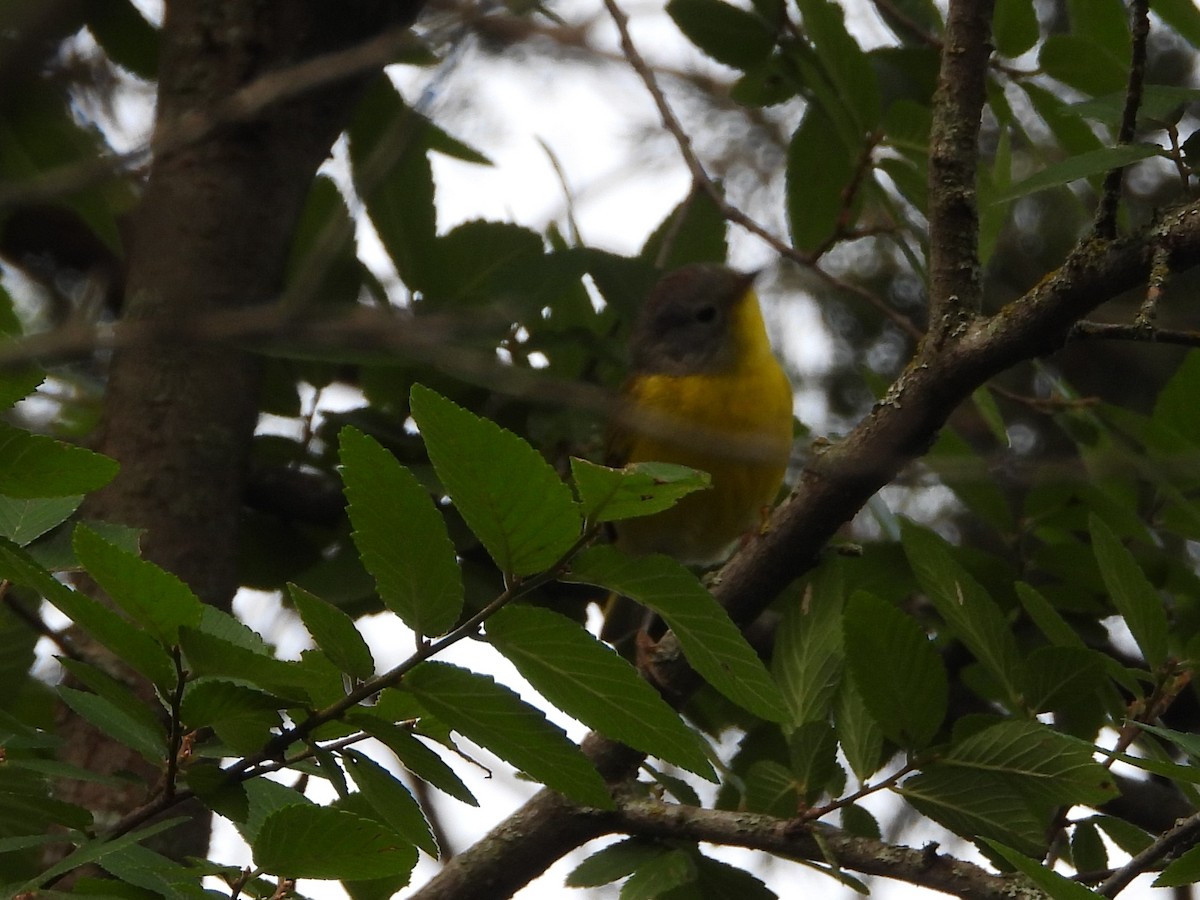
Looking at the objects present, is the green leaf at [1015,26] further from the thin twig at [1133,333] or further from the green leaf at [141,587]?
the green leaf at [141,587]

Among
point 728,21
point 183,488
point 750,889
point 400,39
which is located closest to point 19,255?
point 183,488

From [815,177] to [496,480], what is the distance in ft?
6.69

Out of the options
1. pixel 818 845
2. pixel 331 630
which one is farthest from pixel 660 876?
pixel 331 630

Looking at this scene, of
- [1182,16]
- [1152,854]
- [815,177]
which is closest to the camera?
[1152,854]

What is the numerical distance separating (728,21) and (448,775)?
6.76 feet

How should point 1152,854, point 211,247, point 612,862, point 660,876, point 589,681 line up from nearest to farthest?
point 589,681 → point 1152,854 → point 660,876 → point 612,862 → point 211,247

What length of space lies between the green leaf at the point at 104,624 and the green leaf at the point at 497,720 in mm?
255

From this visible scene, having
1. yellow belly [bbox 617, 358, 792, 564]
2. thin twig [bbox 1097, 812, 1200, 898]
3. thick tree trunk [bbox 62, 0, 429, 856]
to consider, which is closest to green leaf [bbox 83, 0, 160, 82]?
thick tree trunk [bbox 62, 0, 429, 856]

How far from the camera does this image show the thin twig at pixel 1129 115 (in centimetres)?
181

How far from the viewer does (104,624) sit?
1418 millimetres

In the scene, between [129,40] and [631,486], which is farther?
[129,40]

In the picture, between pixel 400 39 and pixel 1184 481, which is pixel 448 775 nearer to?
pixel 400 39

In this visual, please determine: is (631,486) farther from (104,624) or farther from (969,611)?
(969,611)

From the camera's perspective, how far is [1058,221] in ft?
17.0
